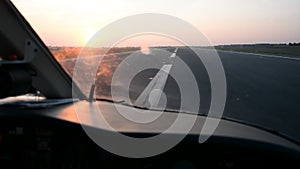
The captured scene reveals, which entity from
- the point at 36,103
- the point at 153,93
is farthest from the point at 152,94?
the point at 36,103

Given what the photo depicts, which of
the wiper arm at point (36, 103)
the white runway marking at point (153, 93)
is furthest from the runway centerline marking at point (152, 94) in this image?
the wiper arm at point (36, 103)

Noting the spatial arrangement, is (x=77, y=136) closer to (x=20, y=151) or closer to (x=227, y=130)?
(x=20, y=151)

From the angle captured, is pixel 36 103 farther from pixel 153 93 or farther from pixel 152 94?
pixel 153 93

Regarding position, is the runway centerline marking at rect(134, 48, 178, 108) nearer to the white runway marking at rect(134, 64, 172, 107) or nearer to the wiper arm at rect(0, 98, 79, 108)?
the white runway marking at rect(134, 64, 172, 107)

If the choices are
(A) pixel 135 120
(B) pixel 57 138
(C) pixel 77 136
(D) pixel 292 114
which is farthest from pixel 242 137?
(D) pixel 292 114

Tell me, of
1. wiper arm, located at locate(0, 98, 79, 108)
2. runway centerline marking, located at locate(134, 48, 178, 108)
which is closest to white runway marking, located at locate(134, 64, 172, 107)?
runway centerline marking, located at locate(134, 48, 178, 108)

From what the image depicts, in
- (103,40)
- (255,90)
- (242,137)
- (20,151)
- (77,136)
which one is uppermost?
(103,40)

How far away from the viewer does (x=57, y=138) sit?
9.62 feet

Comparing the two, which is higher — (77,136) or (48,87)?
(48,87)

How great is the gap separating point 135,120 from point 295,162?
4.31 ft

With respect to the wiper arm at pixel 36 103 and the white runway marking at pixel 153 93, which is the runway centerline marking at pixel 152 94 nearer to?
the white runway marking at pixel 153 93

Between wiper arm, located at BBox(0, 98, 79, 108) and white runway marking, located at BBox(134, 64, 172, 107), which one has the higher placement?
wiper arm, located at BBox(0, 98, 79, 108)

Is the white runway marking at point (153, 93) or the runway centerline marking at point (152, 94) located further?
the white runway marking at point (153, 93)

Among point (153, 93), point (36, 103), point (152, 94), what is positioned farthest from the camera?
point (153, 93)
